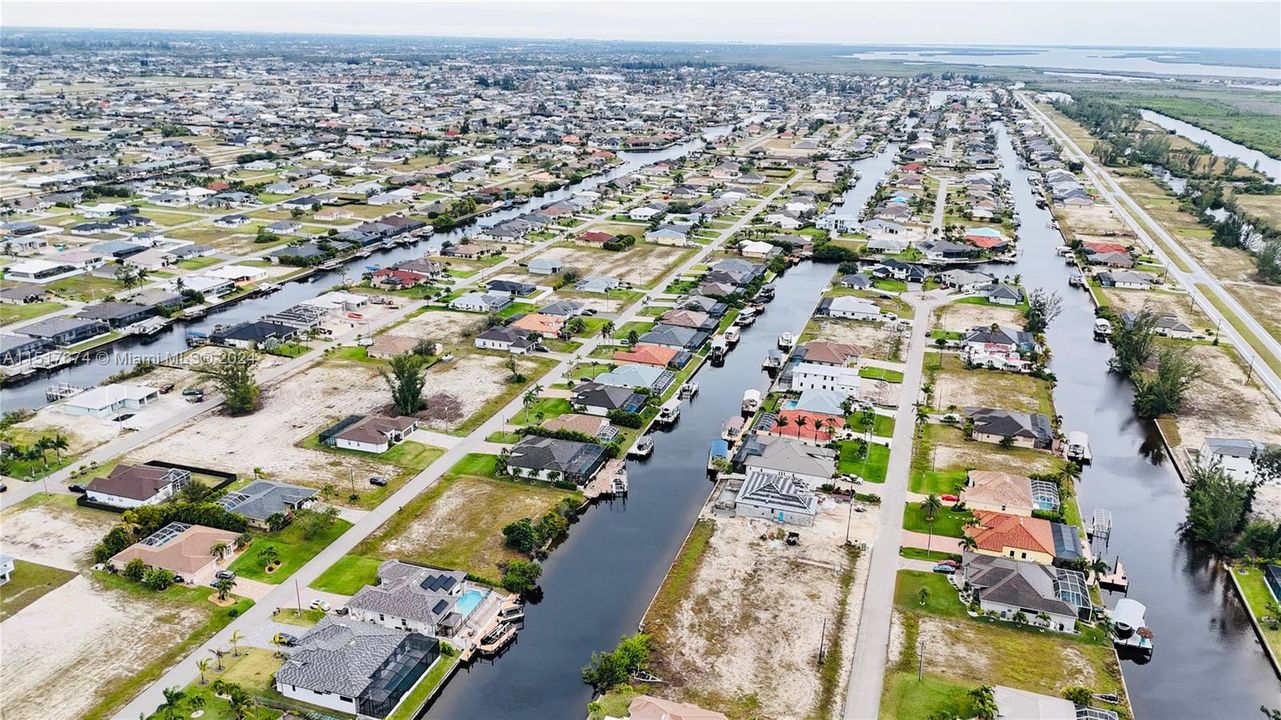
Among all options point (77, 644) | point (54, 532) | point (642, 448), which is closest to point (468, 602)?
point (77, 644)

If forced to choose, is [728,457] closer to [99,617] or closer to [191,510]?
[191,510]

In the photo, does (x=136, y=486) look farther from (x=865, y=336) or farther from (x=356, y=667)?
(x=865, y=336)

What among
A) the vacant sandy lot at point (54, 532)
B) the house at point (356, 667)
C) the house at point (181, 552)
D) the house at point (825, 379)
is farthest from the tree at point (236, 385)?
the house at point (825, 379)

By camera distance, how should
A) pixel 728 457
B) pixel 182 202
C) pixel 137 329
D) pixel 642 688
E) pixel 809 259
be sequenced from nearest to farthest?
pixel 642 688, pixel 728 457, pixel 137 329, pixel 809 259, pixel 182 202

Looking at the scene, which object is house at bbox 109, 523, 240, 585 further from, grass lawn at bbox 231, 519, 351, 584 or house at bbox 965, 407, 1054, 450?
house at bbox 965, 407, 1054, 450

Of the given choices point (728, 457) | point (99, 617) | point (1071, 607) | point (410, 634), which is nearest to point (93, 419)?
point (99, 617)

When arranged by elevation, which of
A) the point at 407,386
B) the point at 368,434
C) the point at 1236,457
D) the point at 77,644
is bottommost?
the point at 77,644

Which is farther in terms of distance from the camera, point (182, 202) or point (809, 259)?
point (182, 202)

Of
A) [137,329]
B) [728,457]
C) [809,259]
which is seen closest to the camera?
[728,457]
